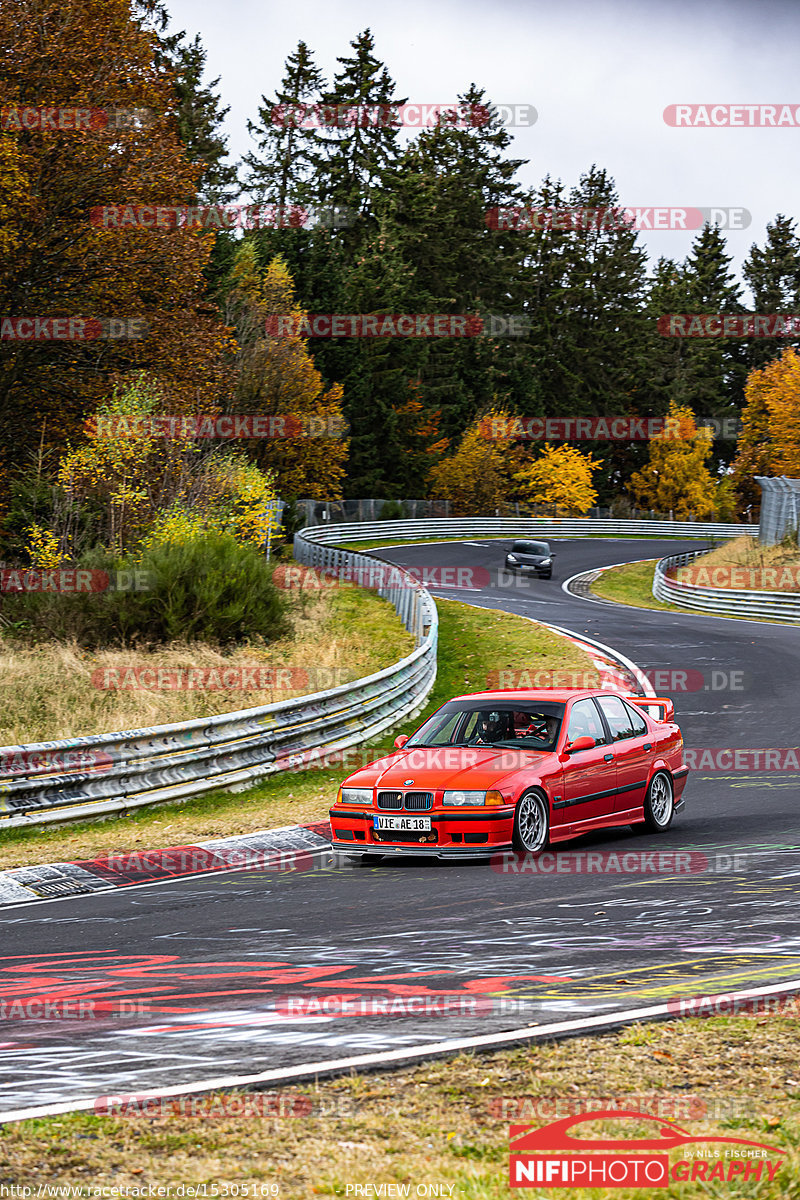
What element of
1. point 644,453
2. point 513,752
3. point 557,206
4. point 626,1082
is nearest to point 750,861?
point 513,752

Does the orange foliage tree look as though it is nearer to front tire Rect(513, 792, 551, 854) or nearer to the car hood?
the car hood

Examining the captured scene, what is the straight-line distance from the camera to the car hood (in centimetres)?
1057

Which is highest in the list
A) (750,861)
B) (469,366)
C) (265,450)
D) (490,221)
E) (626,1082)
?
(490,221)

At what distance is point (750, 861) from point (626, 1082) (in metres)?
5.54

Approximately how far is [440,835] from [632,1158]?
6.74 meters

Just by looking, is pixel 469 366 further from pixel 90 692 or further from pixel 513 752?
pixel 513 752

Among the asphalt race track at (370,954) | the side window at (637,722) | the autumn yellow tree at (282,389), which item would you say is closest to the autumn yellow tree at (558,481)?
the autumn yellow tree at (282,389)

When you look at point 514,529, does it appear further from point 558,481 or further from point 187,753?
point 187,753

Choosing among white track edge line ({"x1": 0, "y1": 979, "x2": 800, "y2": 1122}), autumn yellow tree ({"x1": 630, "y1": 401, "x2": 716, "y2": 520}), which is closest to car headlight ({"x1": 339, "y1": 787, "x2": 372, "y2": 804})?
white track edge line ({"x1": 0, "y1": 979, "x2": 800, "y2": 1122})

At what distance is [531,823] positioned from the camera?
420 inches

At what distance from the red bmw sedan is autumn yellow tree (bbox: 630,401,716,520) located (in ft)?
244

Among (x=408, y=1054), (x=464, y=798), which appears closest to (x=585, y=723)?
(x=464, y=798)

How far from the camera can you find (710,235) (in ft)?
345

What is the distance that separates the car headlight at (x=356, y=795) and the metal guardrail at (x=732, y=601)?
981 inches
